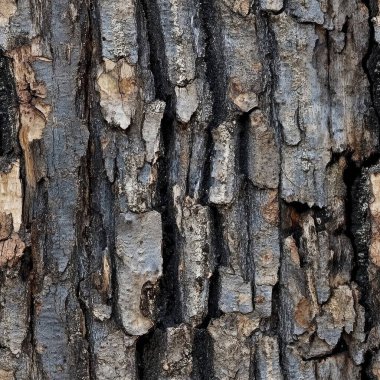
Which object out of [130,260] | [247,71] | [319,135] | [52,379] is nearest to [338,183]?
[319,135]

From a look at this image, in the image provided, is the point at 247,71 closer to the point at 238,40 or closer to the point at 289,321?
the point at 238,40

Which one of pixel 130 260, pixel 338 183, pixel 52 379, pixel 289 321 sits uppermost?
pixel 338 183

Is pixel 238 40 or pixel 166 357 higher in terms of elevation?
pixel 238 40

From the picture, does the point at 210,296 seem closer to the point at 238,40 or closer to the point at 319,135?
the point at 319,135

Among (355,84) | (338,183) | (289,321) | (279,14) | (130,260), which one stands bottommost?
(289,321)

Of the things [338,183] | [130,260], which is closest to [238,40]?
[338,183]

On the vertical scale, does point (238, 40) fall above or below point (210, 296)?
above
